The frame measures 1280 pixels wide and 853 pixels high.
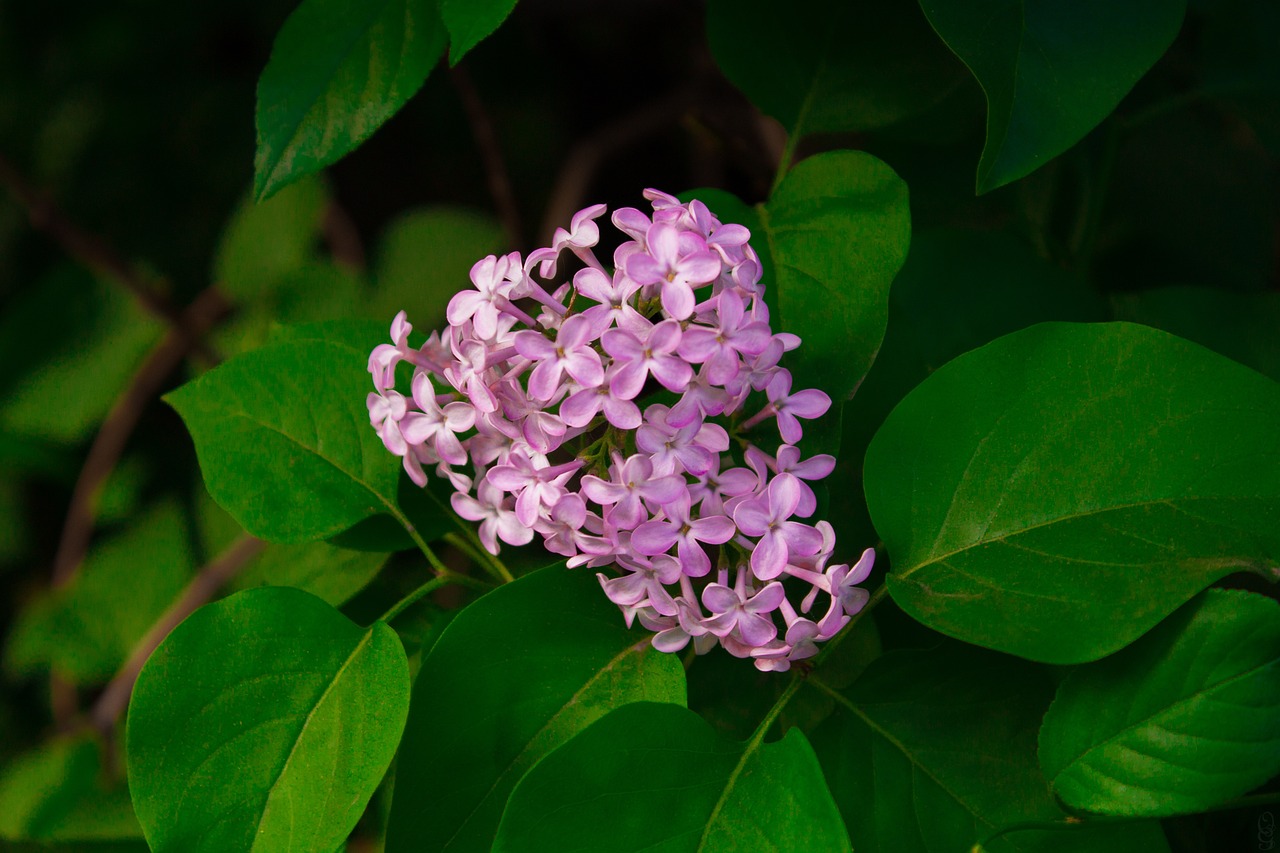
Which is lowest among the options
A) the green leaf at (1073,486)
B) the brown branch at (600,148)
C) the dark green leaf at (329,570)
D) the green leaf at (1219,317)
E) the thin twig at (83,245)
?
the green leaf at (1219,317)

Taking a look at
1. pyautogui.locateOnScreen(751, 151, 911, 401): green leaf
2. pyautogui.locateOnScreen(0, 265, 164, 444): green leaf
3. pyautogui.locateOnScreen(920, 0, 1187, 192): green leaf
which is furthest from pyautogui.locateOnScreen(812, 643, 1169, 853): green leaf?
pyautogui.locateOnScreen(0, 265, 164, 444): green leaf

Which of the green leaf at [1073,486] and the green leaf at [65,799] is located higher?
the green leaf at [1073,486]

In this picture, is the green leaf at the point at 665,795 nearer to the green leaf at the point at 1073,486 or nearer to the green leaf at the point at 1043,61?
the green leaf at the point at 1073,486

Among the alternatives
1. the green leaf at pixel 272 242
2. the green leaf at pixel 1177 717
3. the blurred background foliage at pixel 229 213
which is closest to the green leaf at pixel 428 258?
the blurred background foliage at pixel 229 213

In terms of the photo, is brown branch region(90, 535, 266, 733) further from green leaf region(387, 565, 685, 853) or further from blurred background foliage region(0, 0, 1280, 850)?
green leaf region(387, 565, 685, 853)

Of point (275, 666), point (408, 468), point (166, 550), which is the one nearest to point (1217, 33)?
point (408, 468)

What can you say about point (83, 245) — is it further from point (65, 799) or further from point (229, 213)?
point (65, 799)
